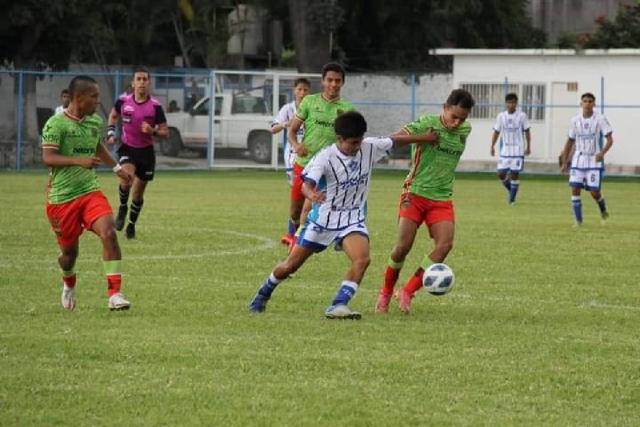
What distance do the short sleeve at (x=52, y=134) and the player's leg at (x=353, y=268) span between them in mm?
2339

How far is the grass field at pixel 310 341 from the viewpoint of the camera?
772 cm

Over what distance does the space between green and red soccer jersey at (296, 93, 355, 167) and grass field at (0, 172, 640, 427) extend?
132 cm

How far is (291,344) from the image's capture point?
384 inches

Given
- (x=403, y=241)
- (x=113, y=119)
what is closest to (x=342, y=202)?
(x=403, y=241)

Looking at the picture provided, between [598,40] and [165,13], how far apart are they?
15215 mm

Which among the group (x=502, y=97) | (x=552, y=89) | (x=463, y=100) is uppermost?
(x=552, y=89)

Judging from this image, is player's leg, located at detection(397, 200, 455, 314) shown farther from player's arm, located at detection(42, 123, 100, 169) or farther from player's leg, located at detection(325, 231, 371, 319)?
player's arm, located at detection(42, 123, 100, 169)

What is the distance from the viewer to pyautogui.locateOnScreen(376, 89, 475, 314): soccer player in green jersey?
38.8 feet

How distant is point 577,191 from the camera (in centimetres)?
2256

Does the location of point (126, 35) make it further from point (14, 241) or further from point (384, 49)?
point (14, 241)

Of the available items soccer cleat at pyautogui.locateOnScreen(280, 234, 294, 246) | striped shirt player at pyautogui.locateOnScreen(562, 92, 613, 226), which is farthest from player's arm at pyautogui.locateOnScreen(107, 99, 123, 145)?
striped shirt player at pyautogui.locateOnScreen(562, 92, 613, 226)

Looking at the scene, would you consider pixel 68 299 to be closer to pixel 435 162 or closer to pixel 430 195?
pixel 430 195

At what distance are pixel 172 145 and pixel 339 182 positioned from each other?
3235cm

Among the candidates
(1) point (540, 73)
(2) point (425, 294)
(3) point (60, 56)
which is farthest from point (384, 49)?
(2) point (425, 294)
